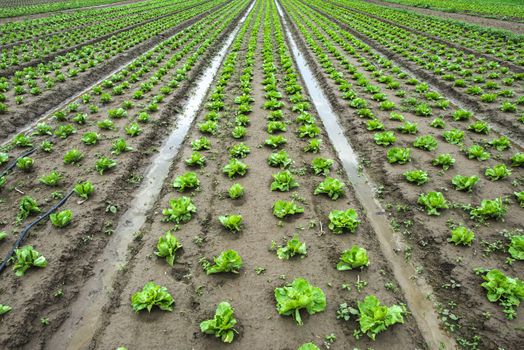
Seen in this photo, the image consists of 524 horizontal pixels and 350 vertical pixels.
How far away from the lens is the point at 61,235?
605cm

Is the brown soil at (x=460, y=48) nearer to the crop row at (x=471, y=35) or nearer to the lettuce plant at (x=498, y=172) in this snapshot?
the crop row at (x=471, y=35)

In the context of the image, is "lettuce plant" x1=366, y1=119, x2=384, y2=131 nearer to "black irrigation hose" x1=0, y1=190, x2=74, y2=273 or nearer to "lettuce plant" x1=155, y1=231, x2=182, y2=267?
"lettuce plant" x1=155, y1=231, x2=182, y2=267

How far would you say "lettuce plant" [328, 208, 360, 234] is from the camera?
20.1ft

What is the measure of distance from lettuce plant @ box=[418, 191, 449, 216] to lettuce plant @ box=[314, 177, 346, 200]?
1.76 m

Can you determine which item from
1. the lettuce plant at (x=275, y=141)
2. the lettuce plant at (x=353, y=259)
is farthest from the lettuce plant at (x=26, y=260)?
the lettuce plant at (x=275, y=141)

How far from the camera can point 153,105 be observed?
37.6ft

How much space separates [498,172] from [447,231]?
9.10 ft

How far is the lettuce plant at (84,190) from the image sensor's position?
6910 millimetres

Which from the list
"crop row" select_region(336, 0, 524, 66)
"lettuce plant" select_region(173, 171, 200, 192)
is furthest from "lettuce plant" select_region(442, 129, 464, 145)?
"crop row" select_region(336, 0, 524, 66)

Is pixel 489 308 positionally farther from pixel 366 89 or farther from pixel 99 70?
pixel 99 70

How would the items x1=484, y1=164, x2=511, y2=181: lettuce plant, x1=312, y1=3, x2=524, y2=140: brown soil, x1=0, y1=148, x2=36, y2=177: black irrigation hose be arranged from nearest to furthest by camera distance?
x1=484, y1=164, x2=511, y2=181: lettuce plant, x1=0, y1=148, x2=36, y2=177: black irrigation hose, x1=312, y1=3, x2=524, y2=140: brown soil

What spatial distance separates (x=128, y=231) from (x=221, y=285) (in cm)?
261

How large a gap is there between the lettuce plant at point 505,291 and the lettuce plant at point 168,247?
5203 millimetres

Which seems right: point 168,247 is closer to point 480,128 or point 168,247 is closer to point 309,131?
point 309,131
